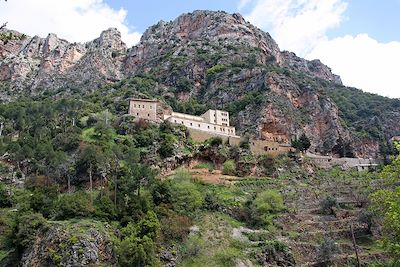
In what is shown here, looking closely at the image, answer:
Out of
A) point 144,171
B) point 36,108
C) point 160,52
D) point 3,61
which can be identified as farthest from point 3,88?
point 144,171

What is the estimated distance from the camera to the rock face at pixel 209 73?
102000mm

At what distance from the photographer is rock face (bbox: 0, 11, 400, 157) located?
335 feet

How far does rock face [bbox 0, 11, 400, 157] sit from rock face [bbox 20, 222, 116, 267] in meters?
58.4

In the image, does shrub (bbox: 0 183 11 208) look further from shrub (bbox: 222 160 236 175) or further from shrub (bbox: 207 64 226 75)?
shrub (bbox: 207 64 226 75)

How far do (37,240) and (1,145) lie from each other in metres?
35.7

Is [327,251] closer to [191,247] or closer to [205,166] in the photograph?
[191,247]

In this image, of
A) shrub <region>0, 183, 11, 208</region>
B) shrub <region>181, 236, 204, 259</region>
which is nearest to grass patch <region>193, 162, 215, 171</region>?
shrub <region>181, 236, 204, 259</region>

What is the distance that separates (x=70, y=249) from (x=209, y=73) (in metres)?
94.8

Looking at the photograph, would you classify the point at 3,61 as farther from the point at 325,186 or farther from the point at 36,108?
the point at 325,186

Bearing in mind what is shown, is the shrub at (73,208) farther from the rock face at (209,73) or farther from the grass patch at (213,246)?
the rock face at (209,73)

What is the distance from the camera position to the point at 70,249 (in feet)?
124

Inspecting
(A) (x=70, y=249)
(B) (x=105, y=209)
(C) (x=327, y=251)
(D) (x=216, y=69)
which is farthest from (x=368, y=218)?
(D) (x=216, y=69)

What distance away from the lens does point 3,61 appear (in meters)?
166

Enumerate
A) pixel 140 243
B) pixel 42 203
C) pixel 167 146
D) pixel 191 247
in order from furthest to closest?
pixel 167 146
pixel 42 203
pixel 191 247
pixel 140 243
